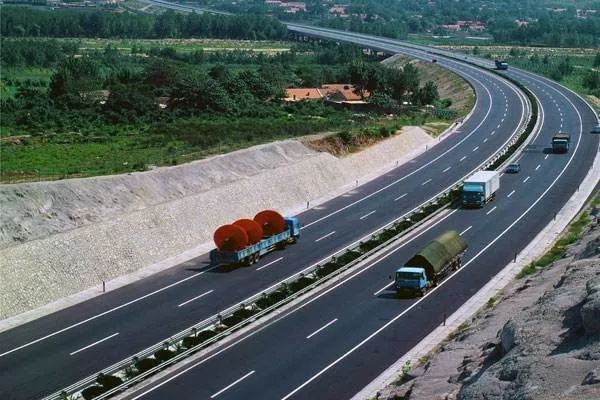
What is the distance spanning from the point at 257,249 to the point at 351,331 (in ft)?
43.8

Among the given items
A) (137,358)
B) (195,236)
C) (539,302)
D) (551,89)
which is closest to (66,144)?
(195,236)

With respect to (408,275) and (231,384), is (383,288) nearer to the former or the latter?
(408,275)

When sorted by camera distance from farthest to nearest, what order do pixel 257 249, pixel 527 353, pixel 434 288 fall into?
pixel 257 249 → pixel 434 288 → pixel 527 353

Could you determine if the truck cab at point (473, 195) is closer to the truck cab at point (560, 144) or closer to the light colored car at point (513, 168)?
the light colored car at point (513, 168)

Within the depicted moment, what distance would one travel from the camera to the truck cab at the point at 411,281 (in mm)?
49750

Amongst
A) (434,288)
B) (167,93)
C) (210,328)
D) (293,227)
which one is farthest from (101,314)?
(167,93)

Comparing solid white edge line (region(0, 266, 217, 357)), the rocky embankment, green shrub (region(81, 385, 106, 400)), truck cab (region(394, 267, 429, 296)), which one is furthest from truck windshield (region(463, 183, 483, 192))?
green shrub (region(81, 385, 106, 400))

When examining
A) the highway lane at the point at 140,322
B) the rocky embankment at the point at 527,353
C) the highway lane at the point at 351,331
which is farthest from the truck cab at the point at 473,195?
the rocky embankment at the point at 527,353

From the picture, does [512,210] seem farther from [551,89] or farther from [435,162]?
[551,89]

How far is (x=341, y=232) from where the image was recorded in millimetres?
64812

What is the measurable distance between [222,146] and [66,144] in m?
14.7

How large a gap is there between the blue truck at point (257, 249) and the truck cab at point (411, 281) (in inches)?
388

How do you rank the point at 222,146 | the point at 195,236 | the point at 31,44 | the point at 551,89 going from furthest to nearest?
the point at 31,44 < the point at 551,89 < the point at 222,146 < the point at 195,236

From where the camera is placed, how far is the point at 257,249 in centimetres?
5678
